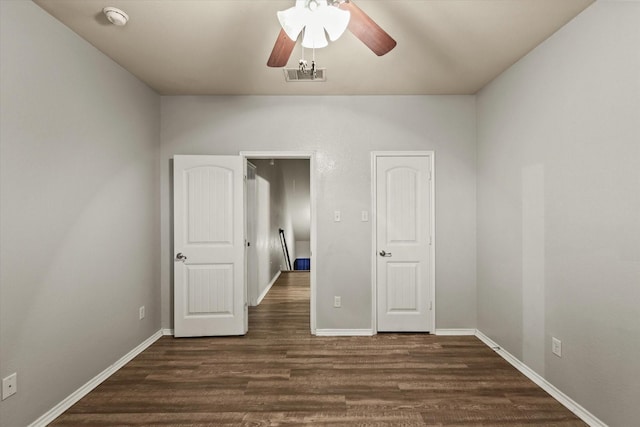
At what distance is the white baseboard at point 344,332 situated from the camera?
3.73m

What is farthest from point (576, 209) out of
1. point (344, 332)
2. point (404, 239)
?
point (344, 332)

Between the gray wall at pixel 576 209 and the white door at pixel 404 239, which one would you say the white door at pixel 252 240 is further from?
the gray wall at pixel 576 209

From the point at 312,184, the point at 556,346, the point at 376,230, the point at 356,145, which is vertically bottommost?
the point at 556,346

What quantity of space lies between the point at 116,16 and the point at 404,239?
3.23 metres

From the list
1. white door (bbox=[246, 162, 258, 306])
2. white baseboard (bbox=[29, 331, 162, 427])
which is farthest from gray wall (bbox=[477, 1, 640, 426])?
white baseboard (bbox=[29, 331, 162, 427])

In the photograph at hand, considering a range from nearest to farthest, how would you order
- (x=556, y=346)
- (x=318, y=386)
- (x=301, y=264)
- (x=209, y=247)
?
(x=556, y=346) < (x=318, y=386) < (x=209, y=247) < (x=301, y=264)

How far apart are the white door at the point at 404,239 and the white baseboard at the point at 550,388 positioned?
0.77 m

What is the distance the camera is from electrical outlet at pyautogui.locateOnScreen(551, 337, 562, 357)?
8.02 feet

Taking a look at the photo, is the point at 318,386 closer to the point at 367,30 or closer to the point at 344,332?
the point at 344,332

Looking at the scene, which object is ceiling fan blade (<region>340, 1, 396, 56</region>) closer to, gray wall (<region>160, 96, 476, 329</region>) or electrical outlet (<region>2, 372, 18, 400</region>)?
gray wall (<region>160, 96, 476, 329</region>)

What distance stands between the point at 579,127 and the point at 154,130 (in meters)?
3.87

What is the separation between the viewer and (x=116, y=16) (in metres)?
2.19

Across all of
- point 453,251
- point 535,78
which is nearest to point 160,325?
point 453,251

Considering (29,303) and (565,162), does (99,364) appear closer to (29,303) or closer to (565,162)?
(29,303)
